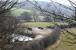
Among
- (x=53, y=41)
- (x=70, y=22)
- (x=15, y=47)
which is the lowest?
(x=53, y=41)

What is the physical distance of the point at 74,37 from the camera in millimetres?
2133

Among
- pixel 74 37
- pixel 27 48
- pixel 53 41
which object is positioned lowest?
pixel 53 41

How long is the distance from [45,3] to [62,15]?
0.82 meters

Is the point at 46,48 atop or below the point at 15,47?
below

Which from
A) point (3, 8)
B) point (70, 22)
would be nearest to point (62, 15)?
point (70, 22)

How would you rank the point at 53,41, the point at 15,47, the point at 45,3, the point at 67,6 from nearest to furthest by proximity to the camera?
the point at 67,6 → the point at 45,3 → the point at 15,47 → the point at 53,41

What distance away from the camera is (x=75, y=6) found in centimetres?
199

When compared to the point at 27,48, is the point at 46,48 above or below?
below

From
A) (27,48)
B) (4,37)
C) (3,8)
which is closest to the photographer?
(3,8)

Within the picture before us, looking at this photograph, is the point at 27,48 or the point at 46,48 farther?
the point at 46,48

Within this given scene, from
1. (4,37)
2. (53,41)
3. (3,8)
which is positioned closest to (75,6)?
(3,8)

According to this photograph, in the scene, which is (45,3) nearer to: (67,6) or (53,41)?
(67,6)

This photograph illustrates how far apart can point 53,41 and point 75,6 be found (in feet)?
36.3

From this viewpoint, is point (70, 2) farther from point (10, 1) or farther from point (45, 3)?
point (10, 1)
